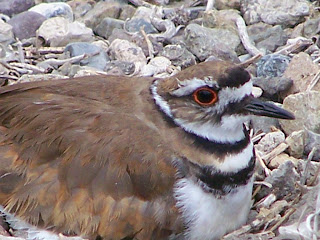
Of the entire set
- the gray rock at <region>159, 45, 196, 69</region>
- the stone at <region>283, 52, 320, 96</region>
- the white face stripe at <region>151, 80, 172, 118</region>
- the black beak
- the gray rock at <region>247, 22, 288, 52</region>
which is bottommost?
the gray rock at <region>159, 45, 196, 69</region>

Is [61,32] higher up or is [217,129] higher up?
[217,129]

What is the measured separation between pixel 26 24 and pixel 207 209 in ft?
8.52

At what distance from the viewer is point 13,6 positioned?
A: 752 centimetres

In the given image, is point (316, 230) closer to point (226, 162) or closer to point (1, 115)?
point (226, 162)

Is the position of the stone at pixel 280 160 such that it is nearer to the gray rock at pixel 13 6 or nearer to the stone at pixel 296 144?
the stone at pixel 296 144

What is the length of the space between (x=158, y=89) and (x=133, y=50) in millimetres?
1409

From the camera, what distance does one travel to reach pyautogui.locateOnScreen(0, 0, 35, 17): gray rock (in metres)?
7.51

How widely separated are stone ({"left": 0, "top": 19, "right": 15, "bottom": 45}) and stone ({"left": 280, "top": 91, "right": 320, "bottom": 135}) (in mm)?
2277

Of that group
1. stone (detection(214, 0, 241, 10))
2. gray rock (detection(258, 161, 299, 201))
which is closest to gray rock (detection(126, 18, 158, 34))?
stone (detection(214, 0, 241, 10))

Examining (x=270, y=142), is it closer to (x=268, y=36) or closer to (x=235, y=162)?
(x=235, y=162)

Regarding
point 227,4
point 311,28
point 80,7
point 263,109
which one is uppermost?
point 263,109

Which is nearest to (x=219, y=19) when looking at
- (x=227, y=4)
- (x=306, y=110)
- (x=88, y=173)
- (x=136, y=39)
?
(x=227, y=4)

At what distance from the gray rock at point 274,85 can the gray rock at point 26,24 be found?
72.3 inches

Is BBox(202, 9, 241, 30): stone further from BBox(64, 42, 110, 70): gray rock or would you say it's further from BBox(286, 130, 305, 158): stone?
BBox(286, 130, 305, 158): stone
